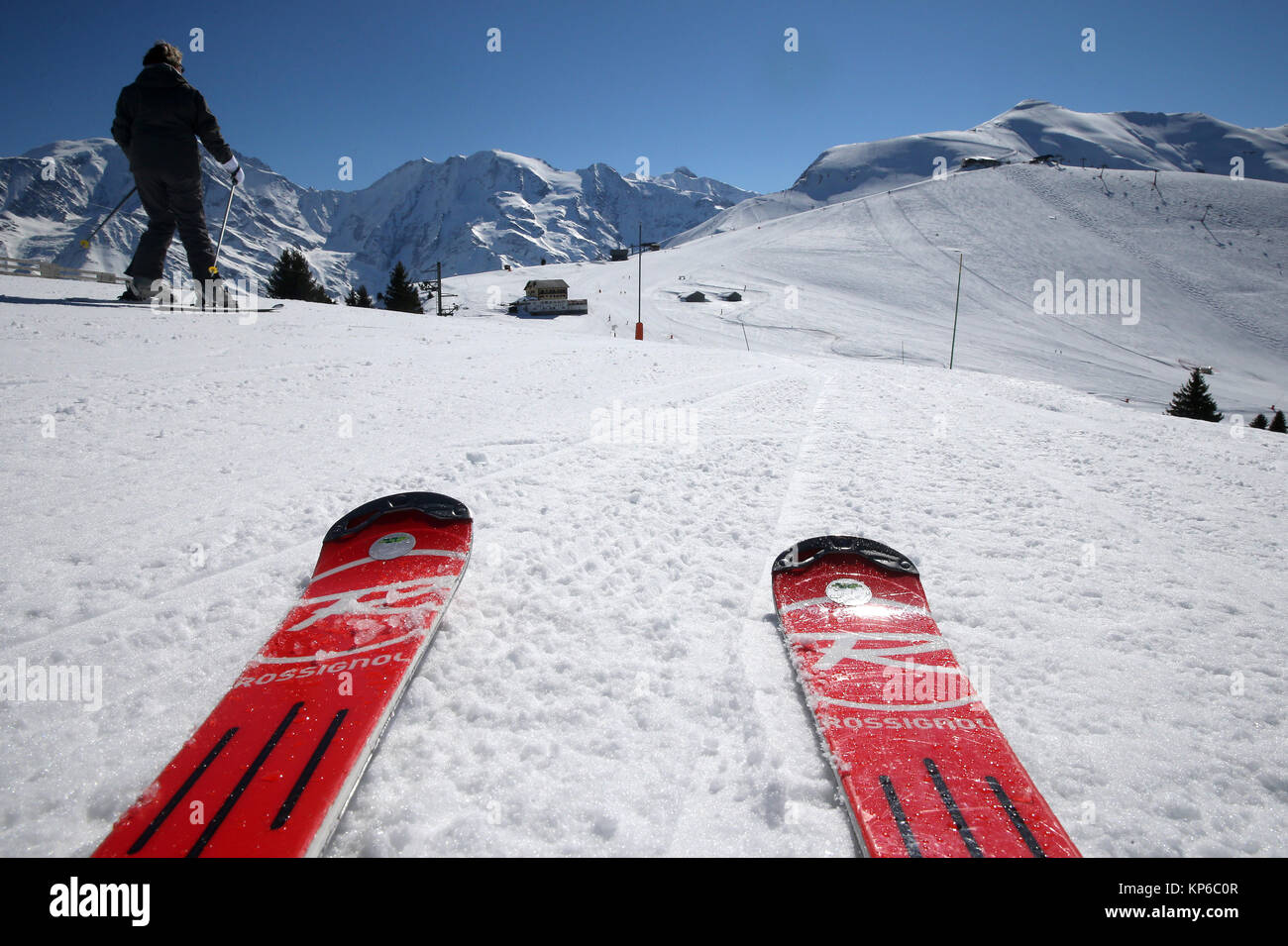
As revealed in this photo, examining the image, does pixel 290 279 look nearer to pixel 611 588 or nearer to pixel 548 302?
pixel 548 302

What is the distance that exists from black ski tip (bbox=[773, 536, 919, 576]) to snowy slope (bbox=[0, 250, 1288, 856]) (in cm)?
22

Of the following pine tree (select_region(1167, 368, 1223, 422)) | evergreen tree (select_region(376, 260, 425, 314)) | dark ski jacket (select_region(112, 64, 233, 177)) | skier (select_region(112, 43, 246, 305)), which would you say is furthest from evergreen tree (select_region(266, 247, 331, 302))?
pine tree (select_region(1167, 368, 1223, 422))

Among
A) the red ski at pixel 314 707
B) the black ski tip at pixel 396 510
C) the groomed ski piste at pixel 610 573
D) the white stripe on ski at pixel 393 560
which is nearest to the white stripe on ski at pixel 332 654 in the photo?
the red ski at pixel 314 707

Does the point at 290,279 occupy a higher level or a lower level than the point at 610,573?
higher

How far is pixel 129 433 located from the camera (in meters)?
4.63

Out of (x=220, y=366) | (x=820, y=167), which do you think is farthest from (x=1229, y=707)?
(x=820, y=167)

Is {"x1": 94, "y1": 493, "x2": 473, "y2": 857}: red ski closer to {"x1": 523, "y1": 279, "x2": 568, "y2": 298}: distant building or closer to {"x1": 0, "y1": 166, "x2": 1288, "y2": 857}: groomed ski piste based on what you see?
{"x1": 0, "y1": 166, "x2": 1288, "y2": 857}: groomed ski piste

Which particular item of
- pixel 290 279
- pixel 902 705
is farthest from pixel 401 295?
pixel 902 705

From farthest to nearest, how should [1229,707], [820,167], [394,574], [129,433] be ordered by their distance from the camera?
1. [820,167]
2. [129,433]
3. [394,574]
4. [1229,707]

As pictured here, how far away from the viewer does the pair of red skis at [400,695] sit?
5.95 feet

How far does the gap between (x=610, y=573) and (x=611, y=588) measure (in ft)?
0.58

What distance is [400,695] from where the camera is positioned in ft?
7.61

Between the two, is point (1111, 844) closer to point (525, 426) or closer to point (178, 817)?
point (178, 817)
